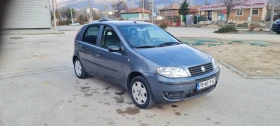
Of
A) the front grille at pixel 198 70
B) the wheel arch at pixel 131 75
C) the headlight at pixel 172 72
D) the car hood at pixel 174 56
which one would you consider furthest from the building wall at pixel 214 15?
the headlight at pixel 172 72

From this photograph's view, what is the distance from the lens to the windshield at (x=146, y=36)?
171 inches

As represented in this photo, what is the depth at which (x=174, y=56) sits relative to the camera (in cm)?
381

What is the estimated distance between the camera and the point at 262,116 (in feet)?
11.6

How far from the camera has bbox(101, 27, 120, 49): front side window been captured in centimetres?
447

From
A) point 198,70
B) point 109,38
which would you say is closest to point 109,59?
point 109,38

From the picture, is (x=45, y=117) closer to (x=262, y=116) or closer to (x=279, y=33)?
(x=262, y=116)

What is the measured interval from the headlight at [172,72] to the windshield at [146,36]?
890 millimetres

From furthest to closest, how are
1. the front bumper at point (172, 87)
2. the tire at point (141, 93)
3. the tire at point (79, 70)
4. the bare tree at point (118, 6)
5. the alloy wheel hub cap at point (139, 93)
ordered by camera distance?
the bare tree at point (118, 6)
the tire at point (79, 70)
the alloy wheel hub cap at point (139, 93)
the tire at point (141, 93)
the front bumper at point (172, 87)

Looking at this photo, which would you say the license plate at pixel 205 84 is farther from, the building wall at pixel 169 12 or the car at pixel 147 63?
the building wall at pixel 169 12

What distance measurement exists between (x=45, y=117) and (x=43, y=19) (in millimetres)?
A: 19048

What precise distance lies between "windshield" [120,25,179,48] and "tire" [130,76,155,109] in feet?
2.36

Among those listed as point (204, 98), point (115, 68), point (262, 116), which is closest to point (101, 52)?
point (115, 68)

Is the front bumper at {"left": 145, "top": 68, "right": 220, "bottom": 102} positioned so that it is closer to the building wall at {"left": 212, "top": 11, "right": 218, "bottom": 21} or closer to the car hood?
the car hood

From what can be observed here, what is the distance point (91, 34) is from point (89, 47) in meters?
0.35
